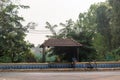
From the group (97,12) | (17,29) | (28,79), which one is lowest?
(28,79)

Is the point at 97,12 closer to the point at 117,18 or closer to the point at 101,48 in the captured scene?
the point at 101,48

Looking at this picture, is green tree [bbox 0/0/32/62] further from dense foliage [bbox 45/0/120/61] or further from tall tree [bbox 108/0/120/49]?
tall tree [bbox 108/0/120/49]

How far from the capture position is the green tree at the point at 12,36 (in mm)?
36281

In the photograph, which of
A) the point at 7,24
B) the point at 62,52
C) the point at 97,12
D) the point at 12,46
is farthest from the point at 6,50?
the point at 97,12

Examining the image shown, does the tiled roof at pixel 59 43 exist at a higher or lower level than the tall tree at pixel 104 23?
lower

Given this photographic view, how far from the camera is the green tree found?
3628 cm

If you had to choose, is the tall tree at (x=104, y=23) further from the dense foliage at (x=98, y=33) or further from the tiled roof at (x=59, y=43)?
the tiled roof at (x=59, y=43)

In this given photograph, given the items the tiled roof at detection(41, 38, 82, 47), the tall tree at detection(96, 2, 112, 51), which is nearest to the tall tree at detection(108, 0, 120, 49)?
the tiled roof at detection(41, 38, 82, 47)

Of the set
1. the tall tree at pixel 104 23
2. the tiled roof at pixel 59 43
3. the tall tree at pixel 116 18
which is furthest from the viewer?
the tall tree at pixel 104 23

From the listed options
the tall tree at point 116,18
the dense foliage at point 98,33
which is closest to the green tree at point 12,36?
the dense foliage at point 98,33

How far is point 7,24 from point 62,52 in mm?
7042

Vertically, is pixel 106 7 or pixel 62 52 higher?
pixel 106 7

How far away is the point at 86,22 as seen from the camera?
58750 millimetres

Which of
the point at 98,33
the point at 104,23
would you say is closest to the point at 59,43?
the point at 104,23
